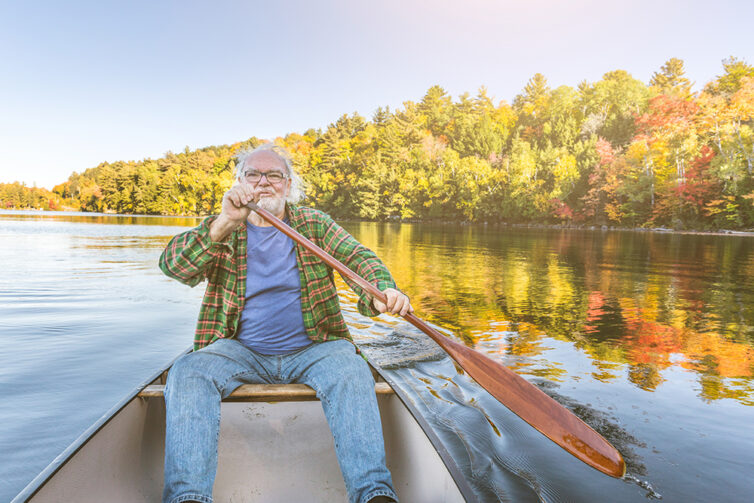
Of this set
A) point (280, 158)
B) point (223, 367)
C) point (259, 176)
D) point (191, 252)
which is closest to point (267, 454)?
point (223, 367)

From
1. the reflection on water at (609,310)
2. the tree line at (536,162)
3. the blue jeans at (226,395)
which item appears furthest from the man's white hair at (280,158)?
the tree line at (536,162)

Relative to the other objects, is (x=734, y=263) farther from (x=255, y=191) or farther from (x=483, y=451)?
(x=255, y=191)

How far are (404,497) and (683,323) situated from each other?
5628mm

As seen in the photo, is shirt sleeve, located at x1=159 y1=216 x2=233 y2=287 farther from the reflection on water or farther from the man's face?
the reflection on water

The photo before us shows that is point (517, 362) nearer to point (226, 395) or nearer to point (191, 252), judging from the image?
point (226, 395)

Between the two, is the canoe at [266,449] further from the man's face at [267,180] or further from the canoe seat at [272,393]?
the man's face at [267,180]

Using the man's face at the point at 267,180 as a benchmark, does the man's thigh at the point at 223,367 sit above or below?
below

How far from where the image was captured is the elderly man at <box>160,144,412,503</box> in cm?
155

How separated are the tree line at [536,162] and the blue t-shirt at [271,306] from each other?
25.0 ft

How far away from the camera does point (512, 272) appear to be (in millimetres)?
10680

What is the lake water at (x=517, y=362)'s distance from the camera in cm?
266

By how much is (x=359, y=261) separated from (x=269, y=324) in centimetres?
51

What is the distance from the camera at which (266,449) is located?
197cm

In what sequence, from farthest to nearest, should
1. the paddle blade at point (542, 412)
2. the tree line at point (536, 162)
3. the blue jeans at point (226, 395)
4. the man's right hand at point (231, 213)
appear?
1. the tree line at point (536, 162)
2. the man's right hand at point (231, 213)
3. the paddle blade at point (542, 412)
4. the blue jeans at point (226, 395)
